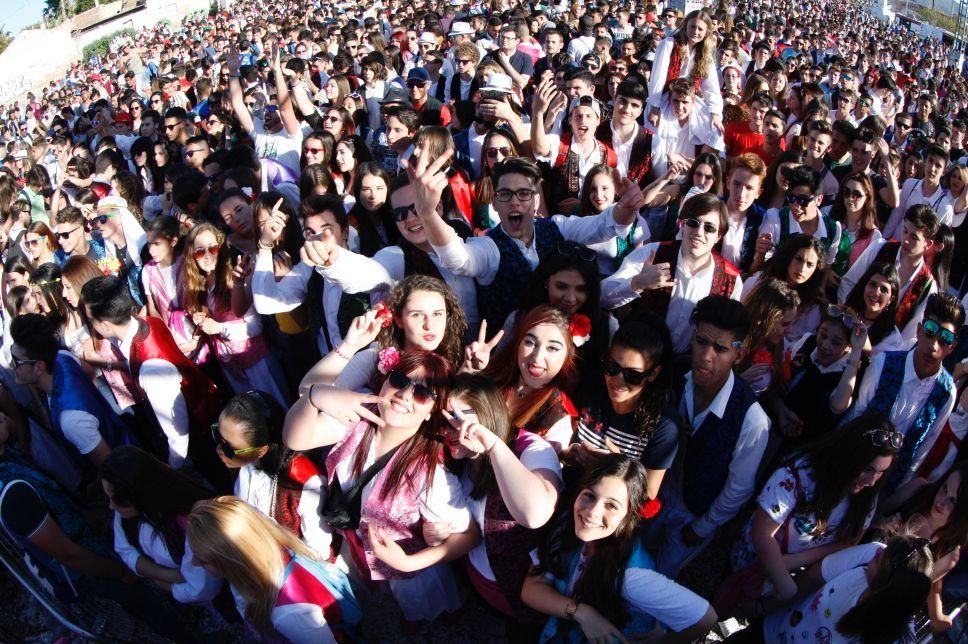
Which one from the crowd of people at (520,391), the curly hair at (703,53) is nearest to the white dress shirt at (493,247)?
the crowd of people at (520,391)

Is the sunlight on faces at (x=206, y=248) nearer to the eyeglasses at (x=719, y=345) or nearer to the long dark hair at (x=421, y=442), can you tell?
the long dark hair at (x=421, y=442)

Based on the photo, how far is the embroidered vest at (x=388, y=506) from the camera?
216cm

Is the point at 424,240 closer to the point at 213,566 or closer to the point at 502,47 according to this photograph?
the point at 213,566

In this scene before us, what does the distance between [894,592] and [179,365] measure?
3.11 metres

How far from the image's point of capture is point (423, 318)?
2.48m

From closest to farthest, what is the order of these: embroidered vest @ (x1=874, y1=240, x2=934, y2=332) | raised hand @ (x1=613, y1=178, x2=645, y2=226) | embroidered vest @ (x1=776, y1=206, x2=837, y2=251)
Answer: raised hand @ (x1=613, y1=178, x2=645, y2=226)
embroidered vest @ (x1=874, y1=240, x2=934, y2=332)
embroidered vest @ (x1=776, y1=206, x2=837, y2=251)

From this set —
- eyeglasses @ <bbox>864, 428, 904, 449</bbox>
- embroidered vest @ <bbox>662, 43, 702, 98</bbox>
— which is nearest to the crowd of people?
eyeglasses @ <bbox>864, 428, 904, 449</bbox>

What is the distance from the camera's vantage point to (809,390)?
2.85 meters

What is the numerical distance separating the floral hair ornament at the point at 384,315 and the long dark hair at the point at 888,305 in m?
2.38

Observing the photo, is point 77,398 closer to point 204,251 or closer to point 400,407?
point 204,251

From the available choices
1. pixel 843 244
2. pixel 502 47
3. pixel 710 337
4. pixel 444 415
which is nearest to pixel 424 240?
pixel 444 415

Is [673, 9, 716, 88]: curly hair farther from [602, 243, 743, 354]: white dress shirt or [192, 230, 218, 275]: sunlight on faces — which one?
[192, 230, 218, 275]: sunlight on faces

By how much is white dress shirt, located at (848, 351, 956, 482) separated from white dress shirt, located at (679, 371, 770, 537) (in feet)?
1.88

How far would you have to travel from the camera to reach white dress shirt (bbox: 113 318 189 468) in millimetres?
2959
